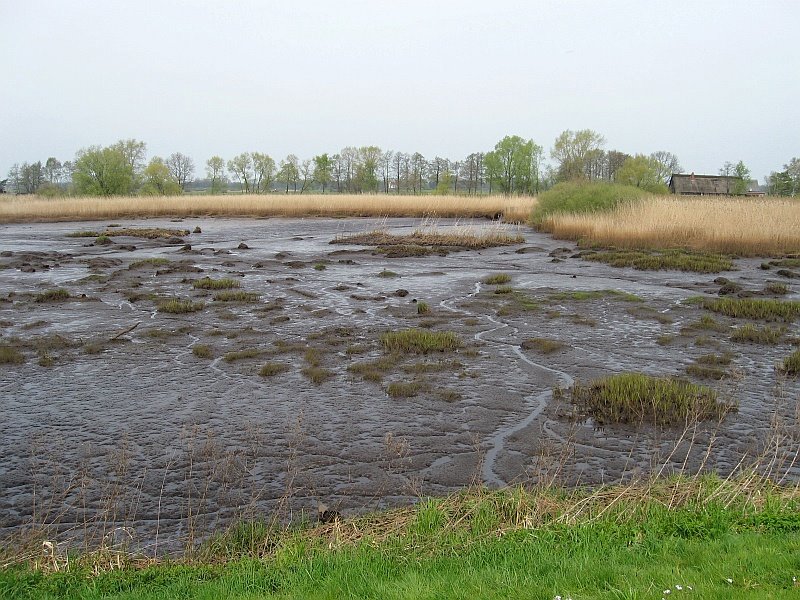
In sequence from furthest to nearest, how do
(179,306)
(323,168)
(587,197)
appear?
(323,168)
(587,197)
(179,306)

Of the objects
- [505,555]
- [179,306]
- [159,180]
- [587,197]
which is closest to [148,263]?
[179,306]

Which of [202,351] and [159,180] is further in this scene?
[159,180]

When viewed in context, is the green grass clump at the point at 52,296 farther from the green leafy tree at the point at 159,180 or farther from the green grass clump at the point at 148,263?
the green leafy tree at the point at 159,180

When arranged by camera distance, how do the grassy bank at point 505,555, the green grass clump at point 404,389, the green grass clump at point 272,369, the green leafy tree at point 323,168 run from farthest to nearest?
1. the green leafy tree at point 323,168
2. the green grass clump at point 272,369
3. the green grass clump at point 404,389
4. the grassy bank at point 505,555

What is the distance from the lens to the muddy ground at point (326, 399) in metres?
5.98

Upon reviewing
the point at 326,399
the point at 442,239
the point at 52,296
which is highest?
the point at 442,239

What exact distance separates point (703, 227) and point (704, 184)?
43.1m

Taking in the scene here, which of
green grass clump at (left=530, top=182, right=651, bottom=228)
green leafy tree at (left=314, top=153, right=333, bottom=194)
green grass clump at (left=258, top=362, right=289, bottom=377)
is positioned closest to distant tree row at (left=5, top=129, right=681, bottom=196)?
green leafy tree at (left=314, top=153, right=333, bottom=194)

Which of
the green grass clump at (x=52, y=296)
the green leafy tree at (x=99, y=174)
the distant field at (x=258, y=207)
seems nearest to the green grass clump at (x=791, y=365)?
the green grass clump at (x=52, y=296)

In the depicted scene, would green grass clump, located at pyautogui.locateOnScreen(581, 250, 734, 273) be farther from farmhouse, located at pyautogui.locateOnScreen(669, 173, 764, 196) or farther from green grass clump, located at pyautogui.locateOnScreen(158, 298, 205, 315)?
farmhouse, located at pyautogui.locateOnScreen(669, 173, 764, 196)

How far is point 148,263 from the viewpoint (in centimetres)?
2116

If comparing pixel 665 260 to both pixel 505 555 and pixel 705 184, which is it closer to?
pixel 505 555

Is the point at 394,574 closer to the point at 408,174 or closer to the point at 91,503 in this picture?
the point at 91,503

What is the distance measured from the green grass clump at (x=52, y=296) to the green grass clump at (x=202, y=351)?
623 cm
